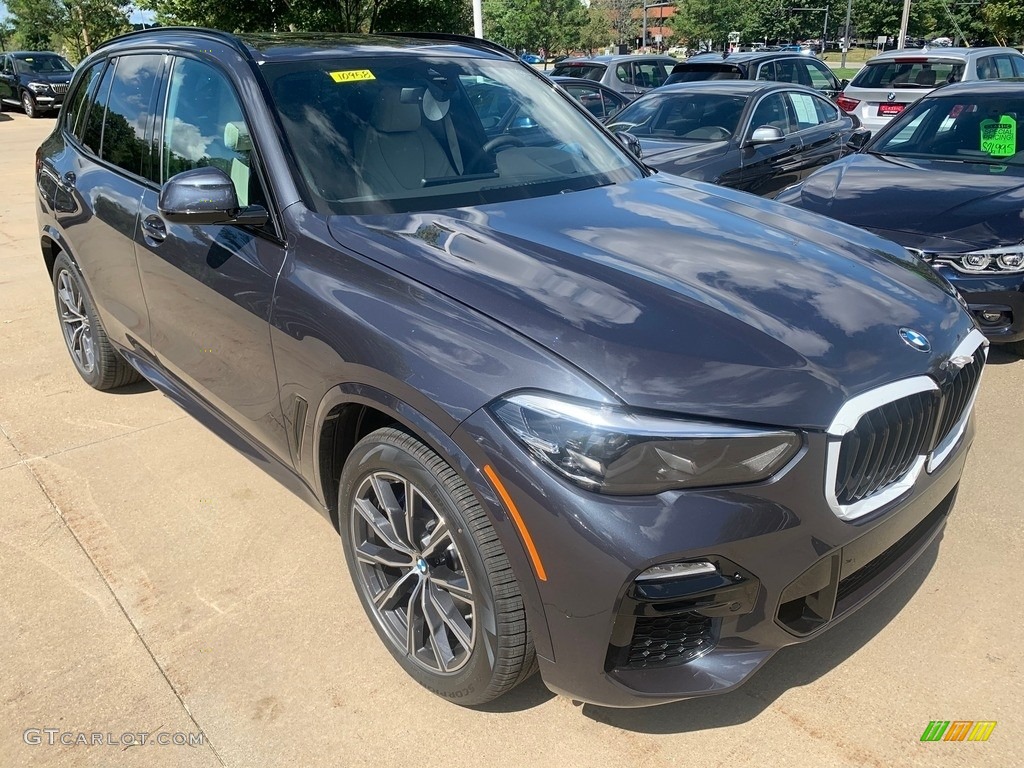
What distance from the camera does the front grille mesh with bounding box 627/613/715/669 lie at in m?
1.98

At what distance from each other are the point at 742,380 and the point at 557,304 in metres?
0.51

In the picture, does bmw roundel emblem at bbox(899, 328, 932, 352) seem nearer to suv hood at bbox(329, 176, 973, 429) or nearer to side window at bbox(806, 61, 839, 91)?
suv hood at bbox(329, 176, 973, 429)

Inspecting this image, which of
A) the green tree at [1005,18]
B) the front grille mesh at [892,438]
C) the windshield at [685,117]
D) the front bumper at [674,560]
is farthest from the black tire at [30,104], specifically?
the green tree at [1005,18]

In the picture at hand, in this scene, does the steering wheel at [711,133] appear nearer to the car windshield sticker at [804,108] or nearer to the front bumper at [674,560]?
the car windshield sticker at [804,108]

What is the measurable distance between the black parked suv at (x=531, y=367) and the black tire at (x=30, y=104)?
2492 cm

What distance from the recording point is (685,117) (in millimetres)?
8102

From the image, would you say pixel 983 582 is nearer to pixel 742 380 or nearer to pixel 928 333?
pixel 928 333

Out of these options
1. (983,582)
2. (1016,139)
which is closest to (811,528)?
(983,582)

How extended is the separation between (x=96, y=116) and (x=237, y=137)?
1688 millimetres

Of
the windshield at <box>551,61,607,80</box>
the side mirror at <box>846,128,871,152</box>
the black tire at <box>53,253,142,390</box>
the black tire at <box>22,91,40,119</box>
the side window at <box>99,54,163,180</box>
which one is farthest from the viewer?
the black tire at <box>22,91,40,119</box>

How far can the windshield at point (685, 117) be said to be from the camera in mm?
7816

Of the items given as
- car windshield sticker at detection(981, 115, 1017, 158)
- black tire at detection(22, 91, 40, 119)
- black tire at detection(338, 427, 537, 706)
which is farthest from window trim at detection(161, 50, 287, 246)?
black tire at detection(22, 91, 40, 119)

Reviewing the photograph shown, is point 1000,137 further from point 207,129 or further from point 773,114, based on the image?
point 207,129

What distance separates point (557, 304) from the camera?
85.7 inches
